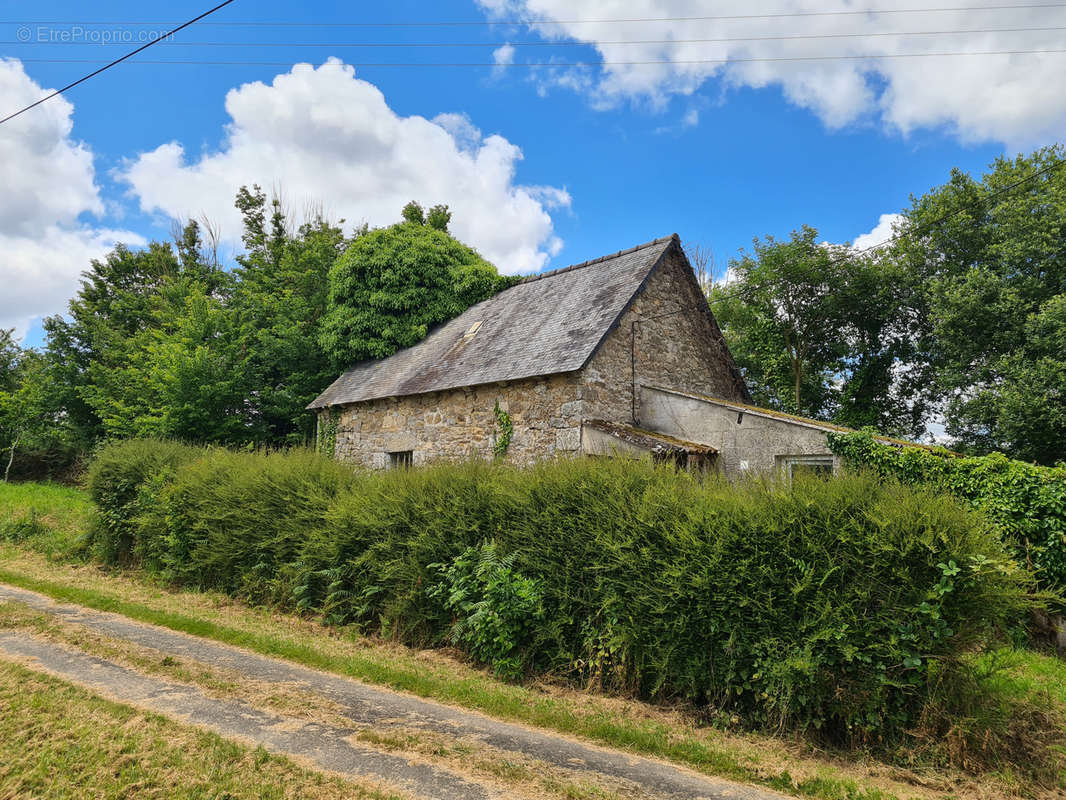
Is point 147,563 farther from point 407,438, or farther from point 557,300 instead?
point 557,300

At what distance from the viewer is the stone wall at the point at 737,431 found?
10570mm

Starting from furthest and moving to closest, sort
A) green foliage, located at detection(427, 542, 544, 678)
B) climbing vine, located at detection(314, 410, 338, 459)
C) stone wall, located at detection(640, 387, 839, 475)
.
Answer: climbing vine, located at detection(314, 410, 338, 459) → stone wall, located at detection(640, 387, 839, 475) → green foliage, located at detection(427, 542, 544, 678)

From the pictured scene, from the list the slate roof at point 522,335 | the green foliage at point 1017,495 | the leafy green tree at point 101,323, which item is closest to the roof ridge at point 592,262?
the slate roof at point 522,335

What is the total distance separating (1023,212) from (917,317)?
5145 mm

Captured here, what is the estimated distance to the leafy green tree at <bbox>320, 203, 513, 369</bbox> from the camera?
1981cm

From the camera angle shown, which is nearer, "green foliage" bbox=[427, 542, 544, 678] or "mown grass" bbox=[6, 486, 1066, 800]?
"mown grass" bbox=[6, 486, 1066, 800]

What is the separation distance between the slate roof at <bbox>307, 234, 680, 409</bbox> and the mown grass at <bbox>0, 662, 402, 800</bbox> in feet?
28.7

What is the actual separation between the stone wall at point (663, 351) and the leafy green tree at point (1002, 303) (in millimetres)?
8162

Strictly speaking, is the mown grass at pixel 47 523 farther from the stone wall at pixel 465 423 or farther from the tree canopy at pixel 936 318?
the tree canopy at pixel 936 318

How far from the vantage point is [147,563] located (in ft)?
40.4

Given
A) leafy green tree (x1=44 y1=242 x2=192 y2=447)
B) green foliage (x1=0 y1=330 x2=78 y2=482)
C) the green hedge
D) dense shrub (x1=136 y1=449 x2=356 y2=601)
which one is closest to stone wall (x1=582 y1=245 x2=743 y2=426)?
the green hedge

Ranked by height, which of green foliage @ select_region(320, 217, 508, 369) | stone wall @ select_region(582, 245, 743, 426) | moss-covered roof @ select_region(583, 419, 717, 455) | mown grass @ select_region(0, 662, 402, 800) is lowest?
mown grass @ select_region(0, 662, 402, 800)

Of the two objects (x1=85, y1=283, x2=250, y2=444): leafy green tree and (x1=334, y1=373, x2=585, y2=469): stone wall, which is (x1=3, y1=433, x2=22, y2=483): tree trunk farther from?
(x1=334, y1=373, x2=585, y2=469): stone wall

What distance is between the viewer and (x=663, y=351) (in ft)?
48.2
